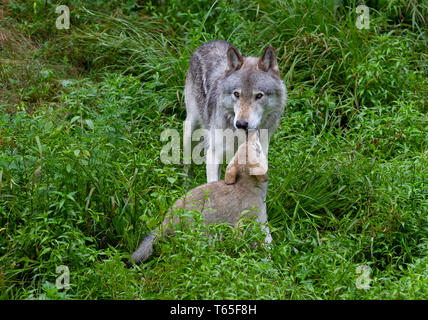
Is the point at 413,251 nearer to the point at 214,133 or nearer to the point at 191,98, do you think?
the point at 214,133

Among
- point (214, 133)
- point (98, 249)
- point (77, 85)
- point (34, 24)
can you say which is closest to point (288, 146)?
point (214, 133)

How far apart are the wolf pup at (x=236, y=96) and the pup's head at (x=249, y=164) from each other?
481mm

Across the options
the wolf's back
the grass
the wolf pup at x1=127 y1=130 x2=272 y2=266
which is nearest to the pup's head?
the wolf pup at x1=127 y1=130 x2=272 y2=266

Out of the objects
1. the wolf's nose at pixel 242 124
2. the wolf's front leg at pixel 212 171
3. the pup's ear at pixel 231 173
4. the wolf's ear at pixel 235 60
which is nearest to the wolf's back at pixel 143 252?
the pup's ear at pixel 231 173

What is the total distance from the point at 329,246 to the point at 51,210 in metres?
2.37

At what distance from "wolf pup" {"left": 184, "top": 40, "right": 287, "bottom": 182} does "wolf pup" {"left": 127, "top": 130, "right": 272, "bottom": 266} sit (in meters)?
0.56

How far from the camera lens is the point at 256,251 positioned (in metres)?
5.26

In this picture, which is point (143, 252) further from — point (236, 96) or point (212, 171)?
point (236, 96)

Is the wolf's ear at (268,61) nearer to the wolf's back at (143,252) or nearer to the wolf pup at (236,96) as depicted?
the wolf pup at (236,96)

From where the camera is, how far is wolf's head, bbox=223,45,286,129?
6115mm

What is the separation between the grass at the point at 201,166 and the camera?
15.8 ft

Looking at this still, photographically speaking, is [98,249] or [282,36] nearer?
[98,249]

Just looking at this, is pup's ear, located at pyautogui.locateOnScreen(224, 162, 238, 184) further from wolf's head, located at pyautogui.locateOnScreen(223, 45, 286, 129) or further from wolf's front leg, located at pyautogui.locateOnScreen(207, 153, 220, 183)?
wolf's front leg, located at pyautogui.locateOnScreen(207, 153, 220, 183)

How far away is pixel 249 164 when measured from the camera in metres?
5.46
